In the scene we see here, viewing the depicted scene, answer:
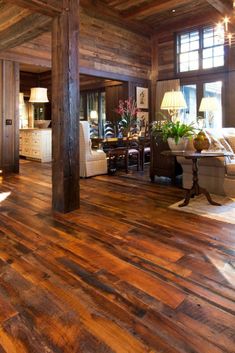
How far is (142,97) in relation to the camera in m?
9.16

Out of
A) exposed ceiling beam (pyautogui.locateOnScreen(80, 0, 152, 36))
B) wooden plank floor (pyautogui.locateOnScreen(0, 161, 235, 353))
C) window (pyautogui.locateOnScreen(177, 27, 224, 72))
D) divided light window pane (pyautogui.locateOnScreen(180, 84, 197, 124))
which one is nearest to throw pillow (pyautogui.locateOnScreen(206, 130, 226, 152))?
wooden plank floor (pyautogui.locateOnScreen(0, 161, 235, 353))

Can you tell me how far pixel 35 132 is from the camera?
8336 millimetres

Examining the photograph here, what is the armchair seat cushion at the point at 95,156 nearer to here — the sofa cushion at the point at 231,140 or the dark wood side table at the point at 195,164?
the dark wood side table at the point at 195,164

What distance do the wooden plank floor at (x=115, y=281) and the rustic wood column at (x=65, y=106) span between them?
0.36 meters

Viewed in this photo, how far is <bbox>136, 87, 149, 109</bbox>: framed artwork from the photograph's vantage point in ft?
29.5

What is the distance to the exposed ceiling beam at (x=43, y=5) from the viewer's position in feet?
9.92

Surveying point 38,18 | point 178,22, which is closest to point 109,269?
point 38,18

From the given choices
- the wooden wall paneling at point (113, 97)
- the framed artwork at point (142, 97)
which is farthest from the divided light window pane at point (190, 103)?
the wooden wall paneling at point (113, 97)

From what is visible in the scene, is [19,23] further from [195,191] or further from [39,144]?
[39,144]

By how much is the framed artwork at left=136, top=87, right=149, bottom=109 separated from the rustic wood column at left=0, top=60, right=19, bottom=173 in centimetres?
394

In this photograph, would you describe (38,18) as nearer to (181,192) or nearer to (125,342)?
(181,192)

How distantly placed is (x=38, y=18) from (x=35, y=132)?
4.81m

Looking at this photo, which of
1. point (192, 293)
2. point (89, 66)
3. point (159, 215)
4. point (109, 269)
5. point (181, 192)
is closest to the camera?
point (192, 293)

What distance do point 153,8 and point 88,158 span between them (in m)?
4.75
